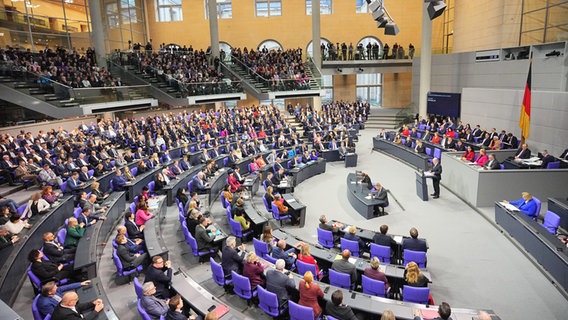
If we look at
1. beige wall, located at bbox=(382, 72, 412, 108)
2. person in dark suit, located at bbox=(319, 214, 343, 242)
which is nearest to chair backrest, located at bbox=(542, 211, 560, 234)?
person in dark suit, located at bbox=(319, 214, 343, 242)

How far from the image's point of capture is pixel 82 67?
71.8 feet

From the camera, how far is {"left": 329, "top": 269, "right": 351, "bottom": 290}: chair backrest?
6.64 metres

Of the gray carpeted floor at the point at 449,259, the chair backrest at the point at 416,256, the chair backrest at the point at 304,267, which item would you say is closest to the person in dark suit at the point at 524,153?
the gray carpeted floor at the point at 449,259

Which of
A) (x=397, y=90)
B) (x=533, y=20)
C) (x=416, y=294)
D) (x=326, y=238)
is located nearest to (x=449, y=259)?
(x=326, y=238)

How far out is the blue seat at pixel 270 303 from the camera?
6.12 metres

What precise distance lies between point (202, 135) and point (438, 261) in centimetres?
1513

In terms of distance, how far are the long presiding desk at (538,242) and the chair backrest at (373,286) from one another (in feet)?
11.8

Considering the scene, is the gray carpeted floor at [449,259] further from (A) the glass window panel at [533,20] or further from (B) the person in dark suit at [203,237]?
(A) the glass window panel at [533,20]

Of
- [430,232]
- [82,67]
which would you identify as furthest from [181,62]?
[430,232]

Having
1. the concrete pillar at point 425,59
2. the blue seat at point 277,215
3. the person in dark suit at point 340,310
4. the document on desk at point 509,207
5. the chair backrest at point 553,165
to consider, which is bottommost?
the blue seat at point 277,215

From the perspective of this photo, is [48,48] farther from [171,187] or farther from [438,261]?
[438,261]

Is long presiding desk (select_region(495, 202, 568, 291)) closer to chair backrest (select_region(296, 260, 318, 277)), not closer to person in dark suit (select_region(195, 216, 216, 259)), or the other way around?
chair backrest (select_region(296, 260, 318, 277))

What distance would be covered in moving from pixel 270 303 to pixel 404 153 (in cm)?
1354

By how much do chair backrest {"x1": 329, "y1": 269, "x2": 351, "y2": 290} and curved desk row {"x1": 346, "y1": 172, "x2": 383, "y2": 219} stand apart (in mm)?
4713
